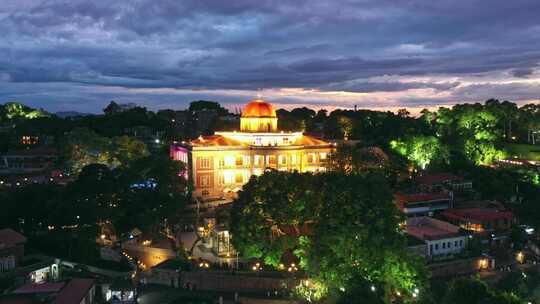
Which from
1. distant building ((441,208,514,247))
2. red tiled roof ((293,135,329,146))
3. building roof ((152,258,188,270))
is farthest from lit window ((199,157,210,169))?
distant building ((441,208,514,247))

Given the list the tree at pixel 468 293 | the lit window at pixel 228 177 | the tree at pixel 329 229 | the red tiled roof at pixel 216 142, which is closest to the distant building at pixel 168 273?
the tree at pixel 329 229

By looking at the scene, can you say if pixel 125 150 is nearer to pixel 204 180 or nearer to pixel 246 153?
pixel 204 180

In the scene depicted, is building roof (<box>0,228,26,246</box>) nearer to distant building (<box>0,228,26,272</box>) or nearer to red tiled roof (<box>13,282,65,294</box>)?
distant building (<box>0,228,26,272</box>)

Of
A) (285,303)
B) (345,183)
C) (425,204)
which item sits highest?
(345,183)

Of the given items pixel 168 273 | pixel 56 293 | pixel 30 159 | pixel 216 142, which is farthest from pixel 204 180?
pixel 56 293

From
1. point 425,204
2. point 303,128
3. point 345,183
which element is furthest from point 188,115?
point 345,183

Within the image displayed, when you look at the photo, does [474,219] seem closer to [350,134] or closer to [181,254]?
[181,254]
